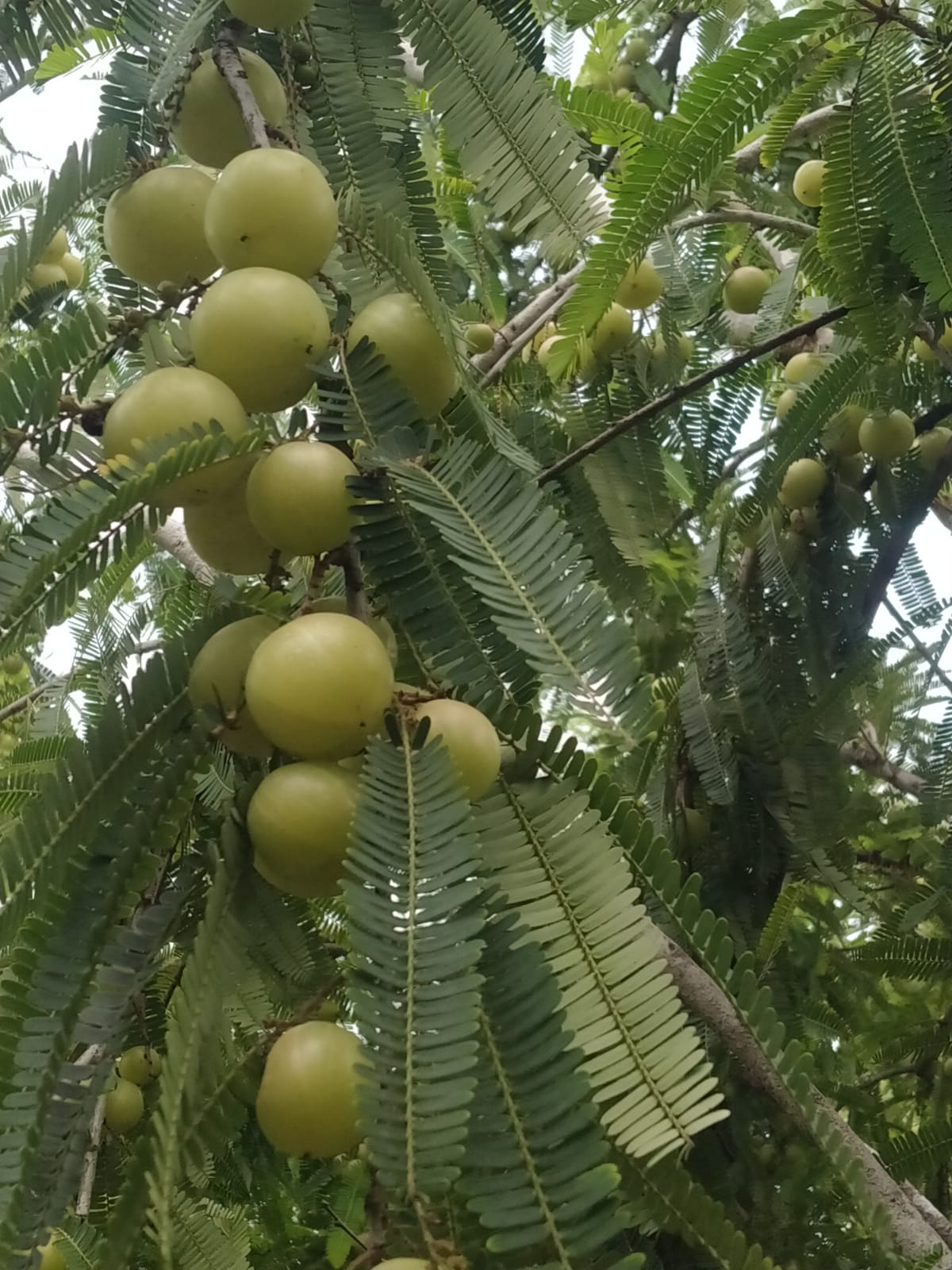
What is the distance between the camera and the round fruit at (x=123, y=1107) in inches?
31.6

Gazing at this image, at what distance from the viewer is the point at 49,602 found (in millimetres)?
469

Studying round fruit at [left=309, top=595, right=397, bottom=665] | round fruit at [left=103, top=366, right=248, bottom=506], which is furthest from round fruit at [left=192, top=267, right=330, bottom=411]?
round fruit at [left=309, top=595, right=397, bottom=665]

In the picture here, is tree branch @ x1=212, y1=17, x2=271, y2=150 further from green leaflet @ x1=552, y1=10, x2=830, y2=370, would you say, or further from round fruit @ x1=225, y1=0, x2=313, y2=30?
green leaflet @ x1=552, y1=10, x2=830, y2=370

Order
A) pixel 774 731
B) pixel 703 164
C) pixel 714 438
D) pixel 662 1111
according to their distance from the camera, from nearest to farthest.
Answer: pixel 662 1111
pixel 703 164
pixel 774 731
pixel 714 438

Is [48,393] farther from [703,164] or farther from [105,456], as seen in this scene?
[703,164]

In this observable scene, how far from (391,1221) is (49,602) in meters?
0.31

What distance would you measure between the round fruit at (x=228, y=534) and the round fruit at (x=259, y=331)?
0.06 metres

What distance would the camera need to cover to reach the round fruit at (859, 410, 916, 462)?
1.37 meters

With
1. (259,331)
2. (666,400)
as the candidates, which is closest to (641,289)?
(666,400)

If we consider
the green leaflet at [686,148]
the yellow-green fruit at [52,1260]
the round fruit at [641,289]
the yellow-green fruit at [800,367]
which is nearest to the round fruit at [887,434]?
the yellow-green fruit at [800,367]

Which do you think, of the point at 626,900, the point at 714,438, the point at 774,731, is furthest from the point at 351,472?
the point at 714,438

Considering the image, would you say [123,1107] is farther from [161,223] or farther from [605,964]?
[161,223]

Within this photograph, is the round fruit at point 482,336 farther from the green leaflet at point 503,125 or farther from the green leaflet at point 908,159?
the green leaflet at point 503,125

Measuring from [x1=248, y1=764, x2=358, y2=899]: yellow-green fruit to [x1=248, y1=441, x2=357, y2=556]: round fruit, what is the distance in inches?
4.6
